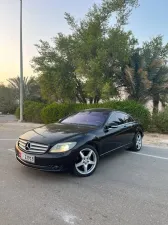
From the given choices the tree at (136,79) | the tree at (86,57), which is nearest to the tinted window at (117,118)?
the tree at (86,57)

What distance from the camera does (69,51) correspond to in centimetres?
1481

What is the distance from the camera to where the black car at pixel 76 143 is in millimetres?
3783

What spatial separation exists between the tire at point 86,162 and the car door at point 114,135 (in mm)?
394

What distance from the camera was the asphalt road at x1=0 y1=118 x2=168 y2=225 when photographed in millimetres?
2715

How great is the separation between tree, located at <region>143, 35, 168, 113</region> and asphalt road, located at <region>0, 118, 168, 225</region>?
29.0ft

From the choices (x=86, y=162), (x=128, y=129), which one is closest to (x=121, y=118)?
(x=128, y=129)

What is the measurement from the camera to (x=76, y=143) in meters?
3.95

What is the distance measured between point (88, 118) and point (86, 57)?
9380 millimetres

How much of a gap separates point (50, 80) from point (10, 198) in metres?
12.3

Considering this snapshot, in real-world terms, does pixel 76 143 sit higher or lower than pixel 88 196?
higher

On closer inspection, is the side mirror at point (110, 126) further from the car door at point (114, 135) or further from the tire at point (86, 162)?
the tire at point (86, 162)

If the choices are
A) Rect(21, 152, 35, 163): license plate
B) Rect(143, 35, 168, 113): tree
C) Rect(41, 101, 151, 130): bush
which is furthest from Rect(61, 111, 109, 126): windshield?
Rect(143, 35, 168, 113): tree

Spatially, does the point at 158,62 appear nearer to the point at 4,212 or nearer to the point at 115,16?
the point at 115,16

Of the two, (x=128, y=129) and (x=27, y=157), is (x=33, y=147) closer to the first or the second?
(x=27, y=157)
